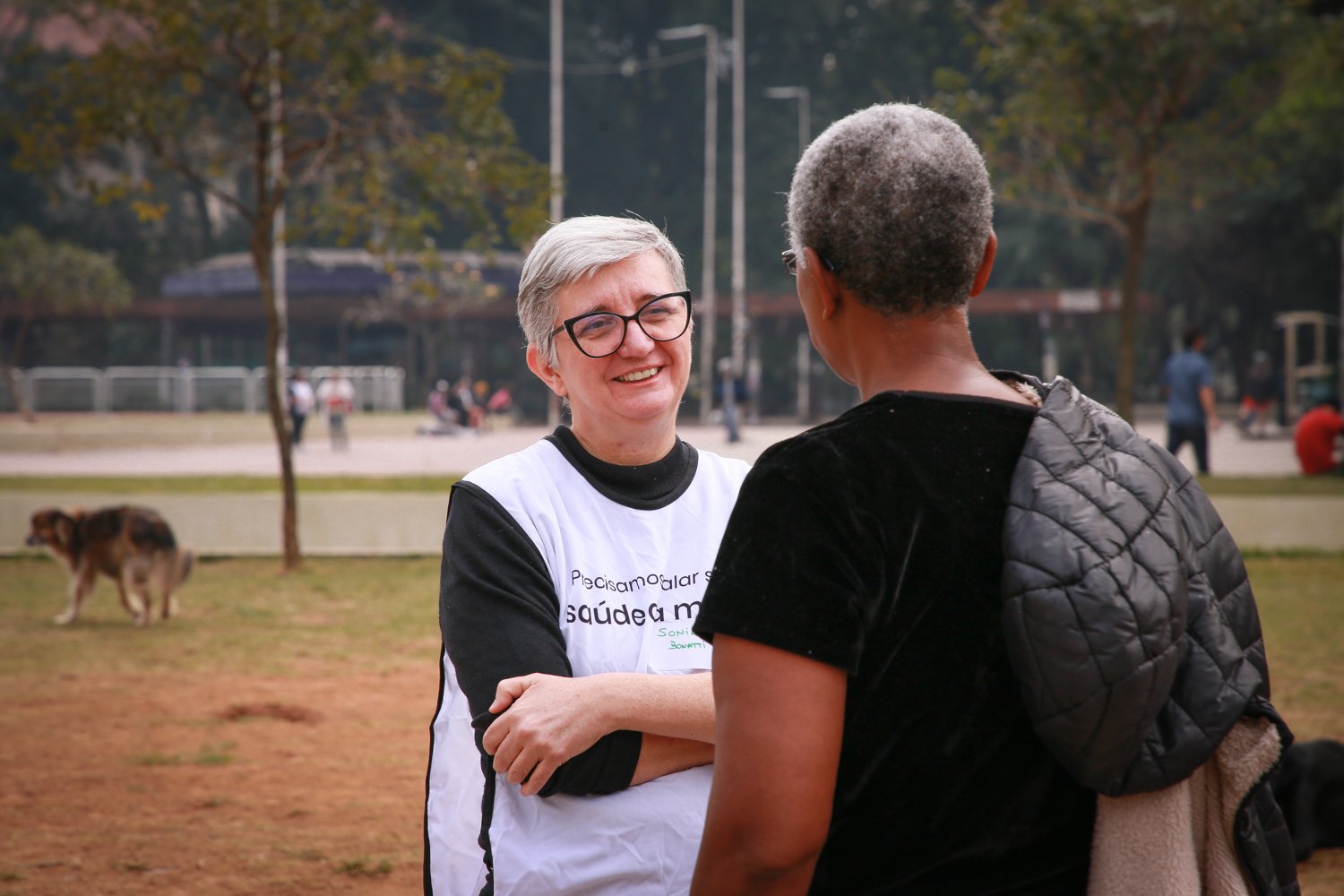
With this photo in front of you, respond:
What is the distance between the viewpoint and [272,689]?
7.26 m

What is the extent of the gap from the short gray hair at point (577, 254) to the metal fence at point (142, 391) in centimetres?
3615

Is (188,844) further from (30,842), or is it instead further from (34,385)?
(34,385)

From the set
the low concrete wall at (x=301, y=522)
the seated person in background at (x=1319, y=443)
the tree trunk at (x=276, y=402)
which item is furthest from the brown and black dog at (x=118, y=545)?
the seated person in background at (x=1319, y=443)

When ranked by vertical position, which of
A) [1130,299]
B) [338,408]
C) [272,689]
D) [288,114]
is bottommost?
[272,689]

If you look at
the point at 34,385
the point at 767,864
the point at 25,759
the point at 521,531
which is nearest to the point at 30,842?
the point at 25,759

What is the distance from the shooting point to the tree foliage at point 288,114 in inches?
422

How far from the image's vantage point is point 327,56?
11.6m

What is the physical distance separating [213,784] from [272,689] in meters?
1.76

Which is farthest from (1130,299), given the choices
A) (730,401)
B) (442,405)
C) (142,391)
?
(142,391)

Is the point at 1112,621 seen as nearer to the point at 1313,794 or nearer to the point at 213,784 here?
the point at 1313,794

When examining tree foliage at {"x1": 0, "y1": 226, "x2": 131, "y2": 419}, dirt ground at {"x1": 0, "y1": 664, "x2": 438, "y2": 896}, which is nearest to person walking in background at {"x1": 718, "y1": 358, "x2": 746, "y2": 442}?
dirt ground at {"x1": 0, "y1": 664, "x2": 438, "y2": 896}

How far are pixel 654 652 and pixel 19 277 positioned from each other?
41.8 meters

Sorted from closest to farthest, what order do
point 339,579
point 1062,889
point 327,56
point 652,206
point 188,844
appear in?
point 1062,889 < point 188,844 < point 339,579 < point 327,56 < point 652,206

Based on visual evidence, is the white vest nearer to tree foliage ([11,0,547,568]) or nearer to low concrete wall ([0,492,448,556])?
tree foliage ([11,0,547,568])
